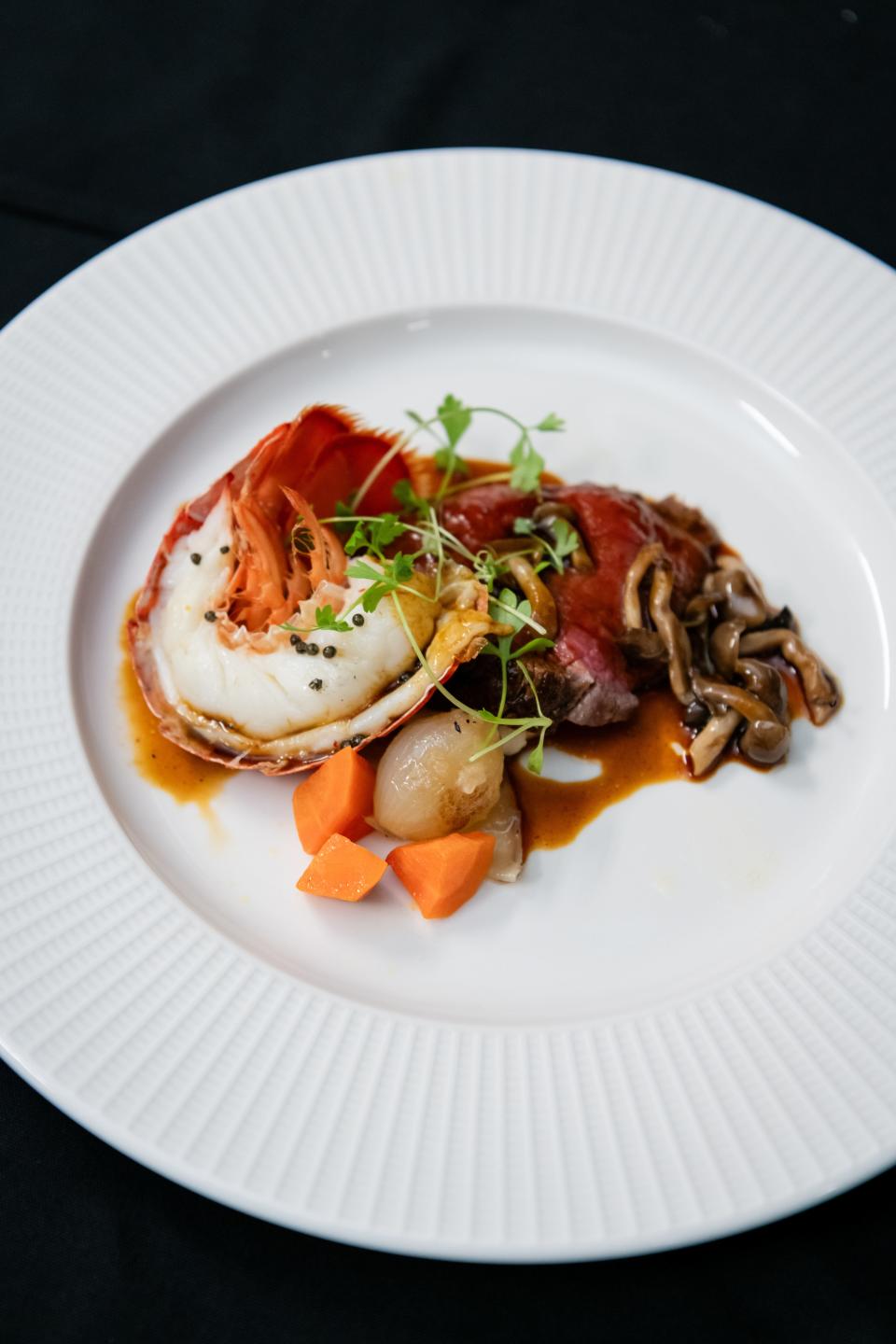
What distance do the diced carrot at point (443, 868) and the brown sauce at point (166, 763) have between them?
23.9 inches

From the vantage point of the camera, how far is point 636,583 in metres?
3.42

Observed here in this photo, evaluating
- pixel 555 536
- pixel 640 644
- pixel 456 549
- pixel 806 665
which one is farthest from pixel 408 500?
pixel 806 665

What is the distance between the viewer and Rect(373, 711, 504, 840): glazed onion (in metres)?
3.09

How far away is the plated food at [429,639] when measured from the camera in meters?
3.09

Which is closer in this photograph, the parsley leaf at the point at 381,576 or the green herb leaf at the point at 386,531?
the parsley leaf at the point at 381,576

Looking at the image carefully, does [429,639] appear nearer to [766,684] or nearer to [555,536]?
[555,536]

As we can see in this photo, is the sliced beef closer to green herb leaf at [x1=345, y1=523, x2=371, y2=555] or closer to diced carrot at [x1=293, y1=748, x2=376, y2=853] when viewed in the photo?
green herb leaf at [x1=345, y1=523, x2=371, y2=555]

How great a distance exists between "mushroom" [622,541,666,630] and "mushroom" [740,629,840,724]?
13.9 inches

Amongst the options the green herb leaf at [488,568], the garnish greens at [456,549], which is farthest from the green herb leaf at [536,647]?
the green herb leaf at [488,568]

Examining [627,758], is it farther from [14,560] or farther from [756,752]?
[14,560]

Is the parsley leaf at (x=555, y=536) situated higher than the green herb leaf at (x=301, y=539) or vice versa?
the parsley leaf at (x=555, y=536)

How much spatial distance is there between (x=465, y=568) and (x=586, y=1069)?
146cm

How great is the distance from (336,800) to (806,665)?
148cm

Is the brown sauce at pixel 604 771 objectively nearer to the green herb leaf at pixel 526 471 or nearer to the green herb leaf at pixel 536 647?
the green herb leaf at pixel 536 647
